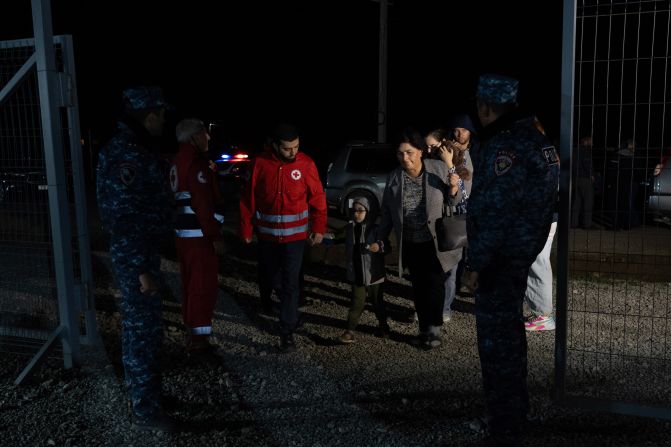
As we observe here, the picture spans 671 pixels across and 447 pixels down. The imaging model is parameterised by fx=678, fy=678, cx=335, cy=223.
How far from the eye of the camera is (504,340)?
3674 millimetres

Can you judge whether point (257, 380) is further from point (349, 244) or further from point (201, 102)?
point (201, 102)

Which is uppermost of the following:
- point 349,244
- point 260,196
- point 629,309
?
point 260,196

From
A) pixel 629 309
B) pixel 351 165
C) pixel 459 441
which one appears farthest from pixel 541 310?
pixel 351 165

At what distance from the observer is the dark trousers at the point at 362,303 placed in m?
5.82

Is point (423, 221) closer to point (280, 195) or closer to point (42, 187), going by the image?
point (280, 195)

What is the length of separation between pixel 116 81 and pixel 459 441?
47.1m

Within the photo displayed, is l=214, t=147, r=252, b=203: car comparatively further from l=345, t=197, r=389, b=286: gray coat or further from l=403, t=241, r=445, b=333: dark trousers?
l=403, t=241, r=445, b=333: dark trousers

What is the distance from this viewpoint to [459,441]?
397 centimetres

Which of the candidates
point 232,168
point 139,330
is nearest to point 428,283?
point 139,330

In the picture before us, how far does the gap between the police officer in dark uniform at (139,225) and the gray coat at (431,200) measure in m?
2.10

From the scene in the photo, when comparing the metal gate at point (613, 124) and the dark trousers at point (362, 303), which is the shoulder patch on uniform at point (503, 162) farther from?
the dark trousers at point (362, 303)

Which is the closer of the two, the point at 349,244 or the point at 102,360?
the point at 102,360

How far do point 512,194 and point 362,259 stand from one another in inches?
93.8

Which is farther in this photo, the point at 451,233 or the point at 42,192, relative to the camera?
the point at 451,233
